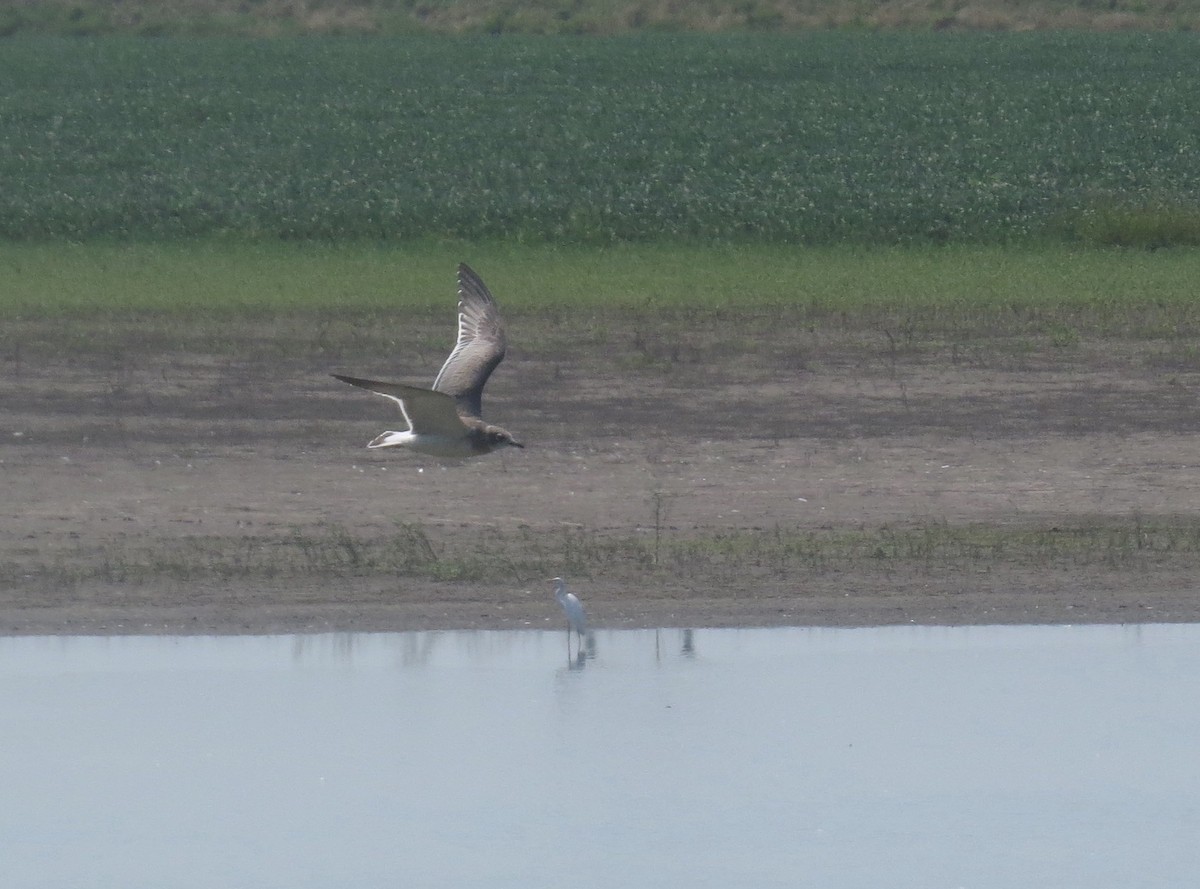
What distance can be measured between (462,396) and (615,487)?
89.2 inches

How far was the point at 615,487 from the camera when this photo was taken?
37.8 feet

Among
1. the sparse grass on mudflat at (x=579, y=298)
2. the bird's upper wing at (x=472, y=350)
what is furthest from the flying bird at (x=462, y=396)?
the sparse grass on mudflat at (x=579, y=298)

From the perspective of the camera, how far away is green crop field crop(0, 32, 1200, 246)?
2300 cm

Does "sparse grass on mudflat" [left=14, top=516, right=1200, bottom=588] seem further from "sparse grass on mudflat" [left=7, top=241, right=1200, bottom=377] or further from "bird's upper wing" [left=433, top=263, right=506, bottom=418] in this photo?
"sparse grass on mudflat" [left=7, top=241, right=1200, bottom=377]

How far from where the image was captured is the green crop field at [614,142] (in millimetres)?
23000

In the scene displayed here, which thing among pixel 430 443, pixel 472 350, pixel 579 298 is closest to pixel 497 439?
pixel 430 443

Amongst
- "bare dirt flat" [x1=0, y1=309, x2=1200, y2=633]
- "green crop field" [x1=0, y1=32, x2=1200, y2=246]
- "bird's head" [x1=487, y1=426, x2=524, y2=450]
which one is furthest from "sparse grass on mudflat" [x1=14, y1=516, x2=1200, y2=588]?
"green crop field" [x1=0, y1=32, x2=1200, y2=246]

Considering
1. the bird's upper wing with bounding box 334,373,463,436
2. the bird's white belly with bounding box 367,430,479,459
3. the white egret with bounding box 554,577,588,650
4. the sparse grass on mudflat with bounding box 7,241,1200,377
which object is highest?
the sparse grass on mudflat with bounding box 7,241,1200,377

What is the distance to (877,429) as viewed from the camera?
13.0m

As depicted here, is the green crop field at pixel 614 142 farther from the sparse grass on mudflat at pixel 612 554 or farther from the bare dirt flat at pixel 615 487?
the sparse grass on mudflat at pixel 612 554

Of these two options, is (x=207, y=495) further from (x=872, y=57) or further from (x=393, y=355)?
(x=872, y=57)

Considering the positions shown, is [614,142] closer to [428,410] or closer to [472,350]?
[472,350]

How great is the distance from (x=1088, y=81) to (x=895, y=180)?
8.76 m

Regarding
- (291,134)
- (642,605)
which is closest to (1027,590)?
(642,605)
